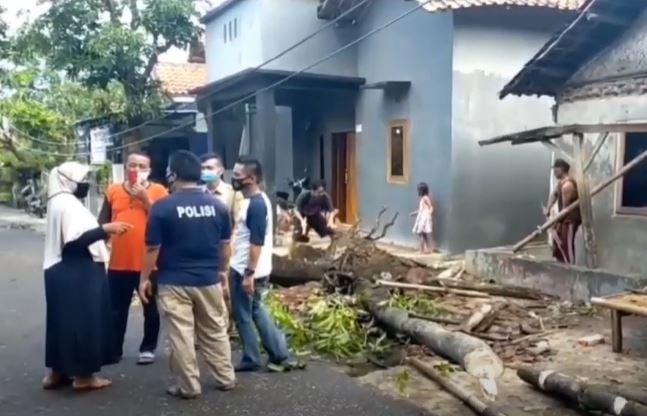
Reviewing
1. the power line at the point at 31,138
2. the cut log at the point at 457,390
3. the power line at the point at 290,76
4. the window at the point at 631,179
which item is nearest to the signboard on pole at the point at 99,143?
the power line at the point at 290,76

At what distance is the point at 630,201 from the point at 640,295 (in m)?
3.28

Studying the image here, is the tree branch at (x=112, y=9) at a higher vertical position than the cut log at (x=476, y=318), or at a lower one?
higher

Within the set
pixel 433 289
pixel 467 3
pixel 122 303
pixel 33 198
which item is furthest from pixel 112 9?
pixel 122 303

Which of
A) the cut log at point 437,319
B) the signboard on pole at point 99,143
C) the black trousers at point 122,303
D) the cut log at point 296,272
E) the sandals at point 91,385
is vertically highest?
the signboard on pole at point 99,143

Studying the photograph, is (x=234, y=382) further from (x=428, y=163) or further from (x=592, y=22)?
(x=428, y=163)

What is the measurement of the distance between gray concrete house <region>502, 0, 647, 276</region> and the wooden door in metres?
7.27

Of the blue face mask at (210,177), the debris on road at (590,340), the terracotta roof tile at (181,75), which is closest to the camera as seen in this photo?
the blue face mask at (210,177)

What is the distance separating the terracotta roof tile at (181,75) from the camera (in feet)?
80.0

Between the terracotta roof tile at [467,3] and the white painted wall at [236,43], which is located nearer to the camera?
the terracotta roof tile at [467,3]

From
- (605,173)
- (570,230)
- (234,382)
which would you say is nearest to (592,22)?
(605,173)

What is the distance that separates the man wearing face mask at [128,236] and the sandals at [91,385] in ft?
1.72

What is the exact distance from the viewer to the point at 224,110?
17891 mm

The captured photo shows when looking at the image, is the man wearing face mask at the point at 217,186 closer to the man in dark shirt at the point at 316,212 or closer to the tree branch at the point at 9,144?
the man in dark shirt at the point at 316,212

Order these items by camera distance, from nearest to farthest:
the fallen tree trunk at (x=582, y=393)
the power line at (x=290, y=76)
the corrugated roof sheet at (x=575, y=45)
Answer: the fallen tree trunk at (x=582, y=393)
the corrugated roof sheet at (x=575, y=45)
the power line at (x=290, y=76)
